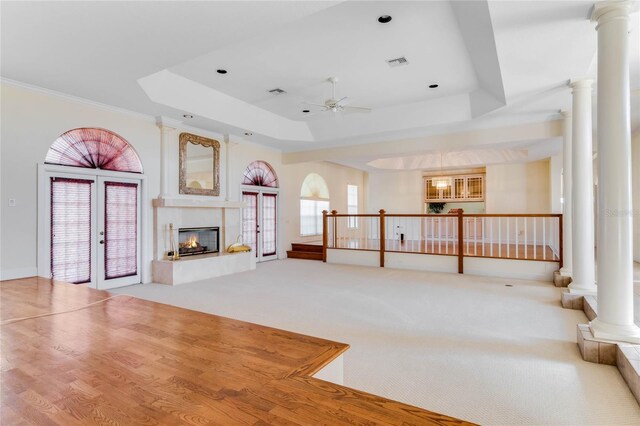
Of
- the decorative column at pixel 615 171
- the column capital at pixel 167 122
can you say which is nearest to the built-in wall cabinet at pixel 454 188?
the column capital at pixel 167 122

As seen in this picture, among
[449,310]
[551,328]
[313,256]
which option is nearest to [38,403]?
[449,310]

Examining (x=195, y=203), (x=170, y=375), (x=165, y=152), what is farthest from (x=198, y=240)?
(x=170, y=375)

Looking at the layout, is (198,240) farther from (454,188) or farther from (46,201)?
(454,188)

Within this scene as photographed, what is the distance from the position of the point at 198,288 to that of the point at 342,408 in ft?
15.5

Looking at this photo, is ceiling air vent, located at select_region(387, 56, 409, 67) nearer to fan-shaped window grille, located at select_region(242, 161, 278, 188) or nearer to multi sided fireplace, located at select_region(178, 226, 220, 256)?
fan-shaped window grille, located at select_region(242, 161, 278, 188)

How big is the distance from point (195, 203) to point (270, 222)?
9.31ft

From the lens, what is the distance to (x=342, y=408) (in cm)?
152

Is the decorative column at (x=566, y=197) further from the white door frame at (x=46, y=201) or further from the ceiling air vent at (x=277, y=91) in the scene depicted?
the white door frame at (x=46, y=201)

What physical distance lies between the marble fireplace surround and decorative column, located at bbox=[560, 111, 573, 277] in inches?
236

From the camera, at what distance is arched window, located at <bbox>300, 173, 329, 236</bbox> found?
35.6ft

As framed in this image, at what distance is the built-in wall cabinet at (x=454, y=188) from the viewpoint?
36.8ft

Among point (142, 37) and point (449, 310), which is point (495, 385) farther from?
point (142, 37)

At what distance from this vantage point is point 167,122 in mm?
6438

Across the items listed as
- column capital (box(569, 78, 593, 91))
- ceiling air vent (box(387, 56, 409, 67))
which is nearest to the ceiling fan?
ceiling air vent (box(387, 56, 409, 67))
